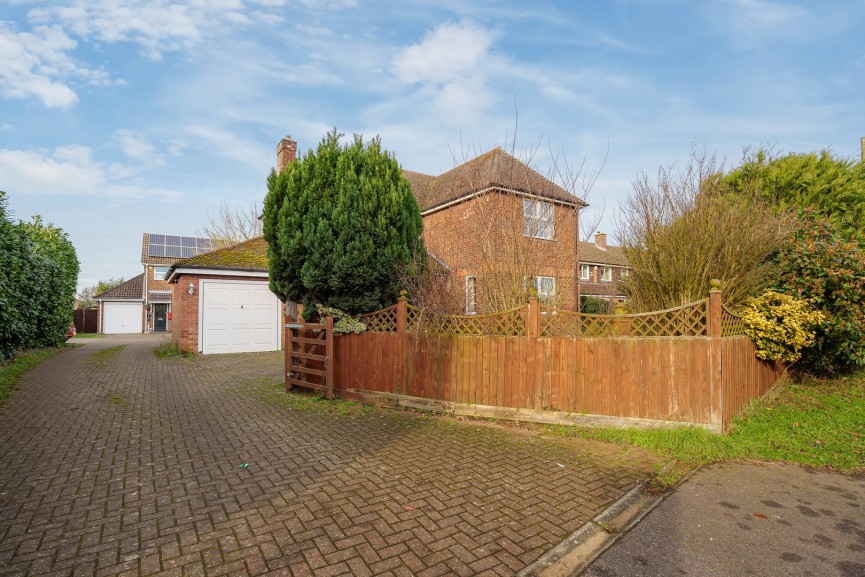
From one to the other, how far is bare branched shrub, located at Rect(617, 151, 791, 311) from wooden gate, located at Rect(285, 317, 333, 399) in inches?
218

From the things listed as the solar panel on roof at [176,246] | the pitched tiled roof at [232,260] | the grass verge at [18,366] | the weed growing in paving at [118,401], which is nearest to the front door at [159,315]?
the solar panel on roof at [176,246]

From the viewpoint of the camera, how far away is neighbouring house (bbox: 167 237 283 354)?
1552 cm

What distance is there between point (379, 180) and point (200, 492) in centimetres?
560

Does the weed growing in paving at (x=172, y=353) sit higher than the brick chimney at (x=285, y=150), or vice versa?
the brick chimney at (x=285, y=150)

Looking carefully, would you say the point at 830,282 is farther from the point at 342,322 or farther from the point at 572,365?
the point at 342,322

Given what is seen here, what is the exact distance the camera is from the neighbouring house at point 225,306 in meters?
15.5

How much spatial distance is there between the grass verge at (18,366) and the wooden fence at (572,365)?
7323 mm

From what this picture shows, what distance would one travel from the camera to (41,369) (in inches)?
474

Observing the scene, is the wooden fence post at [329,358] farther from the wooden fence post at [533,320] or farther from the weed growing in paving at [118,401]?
the wooden fence post at [533,320]

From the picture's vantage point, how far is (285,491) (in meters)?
4.07

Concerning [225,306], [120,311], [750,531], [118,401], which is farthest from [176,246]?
[750,531]

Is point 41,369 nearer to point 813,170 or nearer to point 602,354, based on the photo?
point 602,354

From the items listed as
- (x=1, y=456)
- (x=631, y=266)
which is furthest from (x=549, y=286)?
(x=1, y=456)

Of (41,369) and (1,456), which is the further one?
(41,369)
